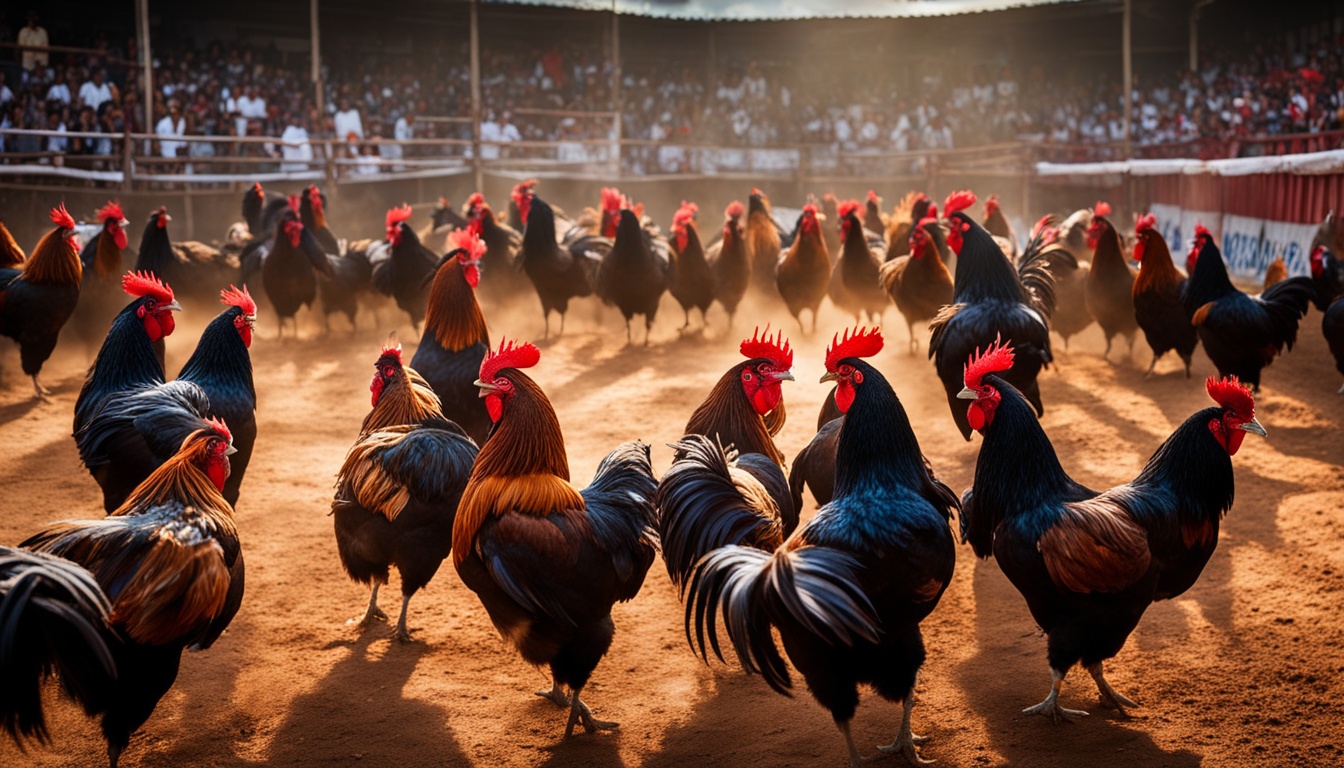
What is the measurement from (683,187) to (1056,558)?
20524 mm

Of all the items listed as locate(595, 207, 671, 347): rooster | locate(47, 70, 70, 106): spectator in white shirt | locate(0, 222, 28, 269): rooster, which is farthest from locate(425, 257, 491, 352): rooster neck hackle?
locate(47, 70, 70, 106): spectator in white shirt

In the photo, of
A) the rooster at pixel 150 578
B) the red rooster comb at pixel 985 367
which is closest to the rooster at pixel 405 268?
the rooster at pixel 150 578

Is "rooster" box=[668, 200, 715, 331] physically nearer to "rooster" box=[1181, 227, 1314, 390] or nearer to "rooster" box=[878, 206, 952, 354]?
"rooster" box=[878, 206, 952, 354]

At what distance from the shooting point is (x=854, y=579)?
3.75 meters

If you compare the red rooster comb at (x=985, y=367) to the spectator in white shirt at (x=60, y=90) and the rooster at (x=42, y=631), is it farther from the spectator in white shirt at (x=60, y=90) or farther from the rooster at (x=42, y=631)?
the spectator in white shirt at (x=60, y=90)

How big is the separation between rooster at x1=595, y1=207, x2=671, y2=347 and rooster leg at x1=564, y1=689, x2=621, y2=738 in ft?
27.4

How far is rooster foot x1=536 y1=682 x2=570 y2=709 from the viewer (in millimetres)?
4820

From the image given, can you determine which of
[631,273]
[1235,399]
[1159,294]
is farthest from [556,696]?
[631,273]

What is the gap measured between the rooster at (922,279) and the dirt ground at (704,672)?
235 cm

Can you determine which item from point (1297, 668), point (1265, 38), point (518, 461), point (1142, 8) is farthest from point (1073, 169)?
point (518, 461)

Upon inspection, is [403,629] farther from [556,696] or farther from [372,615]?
[556,696]

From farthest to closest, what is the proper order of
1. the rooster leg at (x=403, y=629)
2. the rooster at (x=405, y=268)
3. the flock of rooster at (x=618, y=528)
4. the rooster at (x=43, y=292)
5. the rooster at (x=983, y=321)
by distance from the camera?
1. the rooster at (x=405, y=268)
2. the rooster at (x=43, y=292)
3. the rooster at (x=983, y=321)
4. the rooster leg at (x=403, y=629)
5. the flock of rooster at (x=618, y=528)

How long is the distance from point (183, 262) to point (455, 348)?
Answer: 261 inches

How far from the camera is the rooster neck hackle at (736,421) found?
521 cm
